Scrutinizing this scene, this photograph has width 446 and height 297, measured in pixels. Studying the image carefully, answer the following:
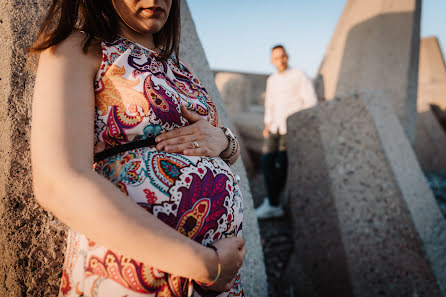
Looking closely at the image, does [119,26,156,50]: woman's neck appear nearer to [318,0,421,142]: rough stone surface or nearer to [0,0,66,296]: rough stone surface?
[0,0,66,296]: rough stone surface

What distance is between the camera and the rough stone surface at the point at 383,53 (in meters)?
4.01

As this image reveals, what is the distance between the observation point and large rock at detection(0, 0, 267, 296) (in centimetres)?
92

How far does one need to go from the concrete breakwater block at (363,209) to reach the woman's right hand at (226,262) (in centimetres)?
166

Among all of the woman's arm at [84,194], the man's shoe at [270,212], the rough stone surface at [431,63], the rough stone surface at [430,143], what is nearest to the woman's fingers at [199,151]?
the woman's arm at [84,194]

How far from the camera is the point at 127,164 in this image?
681 millimetres

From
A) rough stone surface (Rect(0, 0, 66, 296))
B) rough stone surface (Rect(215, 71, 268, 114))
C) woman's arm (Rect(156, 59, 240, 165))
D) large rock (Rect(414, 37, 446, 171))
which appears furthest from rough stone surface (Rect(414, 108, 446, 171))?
rough stone surface (Rect(0, 0, 66, 296))

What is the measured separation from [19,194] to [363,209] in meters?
2.11

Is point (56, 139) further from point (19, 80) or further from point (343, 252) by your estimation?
point (343, 252)

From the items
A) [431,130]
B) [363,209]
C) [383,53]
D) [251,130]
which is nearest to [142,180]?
[363,209]

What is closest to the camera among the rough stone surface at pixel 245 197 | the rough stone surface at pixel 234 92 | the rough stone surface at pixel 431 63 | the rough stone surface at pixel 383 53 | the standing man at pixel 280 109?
the rough stone surface at pixel 245 197

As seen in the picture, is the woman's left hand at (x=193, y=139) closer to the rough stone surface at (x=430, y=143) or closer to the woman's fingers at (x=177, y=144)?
the woman's fingers at (x=177, y=144)

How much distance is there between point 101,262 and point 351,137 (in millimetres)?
2043

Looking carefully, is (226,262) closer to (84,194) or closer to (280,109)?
(84,194)

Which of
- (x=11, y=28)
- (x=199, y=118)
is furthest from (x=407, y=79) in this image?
(x=11, y=28)
